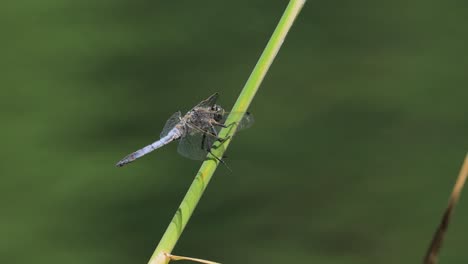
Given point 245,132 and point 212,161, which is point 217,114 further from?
point 245,132

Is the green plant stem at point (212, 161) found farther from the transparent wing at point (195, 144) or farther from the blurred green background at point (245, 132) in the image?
the blurred green background at point (245, 132)

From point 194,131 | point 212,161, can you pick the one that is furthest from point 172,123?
point 212,161

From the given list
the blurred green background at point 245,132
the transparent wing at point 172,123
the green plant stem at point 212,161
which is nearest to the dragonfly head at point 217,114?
the transparent wing at point 172,123

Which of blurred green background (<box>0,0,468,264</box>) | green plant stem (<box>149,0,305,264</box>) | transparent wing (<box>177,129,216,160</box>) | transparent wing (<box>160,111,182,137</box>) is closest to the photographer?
green plant stem (<box>149,0,305,264</box>)

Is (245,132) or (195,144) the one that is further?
(245,132)

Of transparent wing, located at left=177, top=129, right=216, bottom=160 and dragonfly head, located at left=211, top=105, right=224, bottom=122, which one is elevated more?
dragonfly head, located at left=211, top=105, right=224, bottom=122

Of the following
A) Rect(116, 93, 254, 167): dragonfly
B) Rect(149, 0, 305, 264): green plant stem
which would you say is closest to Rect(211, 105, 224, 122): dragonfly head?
Rect(116, 93, 254, 167): dragonfly

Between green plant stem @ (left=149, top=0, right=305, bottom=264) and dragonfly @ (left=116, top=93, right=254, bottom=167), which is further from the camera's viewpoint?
dragonfly @ (left=116, top=93, right=254, bottom=167)

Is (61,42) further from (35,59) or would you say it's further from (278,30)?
(278,30)

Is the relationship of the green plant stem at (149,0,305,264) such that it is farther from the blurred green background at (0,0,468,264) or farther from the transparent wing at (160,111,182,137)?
the blurred green background at (0,0,468,264)
